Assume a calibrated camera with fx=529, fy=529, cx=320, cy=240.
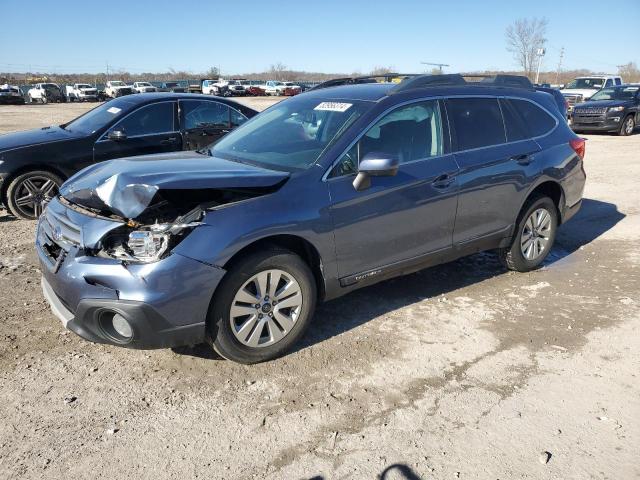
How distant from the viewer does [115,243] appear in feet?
10.3

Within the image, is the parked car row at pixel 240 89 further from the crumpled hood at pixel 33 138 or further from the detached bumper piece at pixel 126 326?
the detached bumper piece at pixel 126 326

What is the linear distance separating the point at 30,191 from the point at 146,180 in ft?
14.5

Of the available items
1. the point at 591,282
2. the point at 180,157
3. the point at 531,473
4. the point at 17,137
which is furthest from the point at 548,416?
the point at 17,137

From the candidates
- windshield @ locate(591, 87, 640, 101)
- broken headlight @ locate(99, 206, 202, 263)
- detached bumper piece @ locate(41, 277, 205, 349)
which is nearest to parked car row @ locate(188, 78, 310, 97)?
windshield @ locate(591, 87, 640, 101)

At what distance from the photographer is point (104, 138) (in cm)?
700

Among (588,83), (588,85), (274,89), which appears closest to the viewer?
(588,85)

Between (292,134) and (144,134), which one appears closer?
(292,134)

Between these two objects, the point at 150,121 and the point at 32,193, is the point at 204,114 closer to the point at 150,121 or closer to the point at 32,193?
Answer: the point at 150,121

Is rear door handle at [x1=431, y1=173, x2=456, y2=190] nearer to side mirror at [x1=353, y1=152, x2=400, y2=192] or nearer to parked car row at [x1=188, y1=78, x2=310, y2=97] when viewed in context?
side mirror at [x1=353, y1=152, x2=400, y2=192]

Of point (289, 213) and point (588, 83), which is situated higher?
point (588, 83)

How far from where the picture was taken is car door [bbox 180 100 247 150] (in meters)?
7.50

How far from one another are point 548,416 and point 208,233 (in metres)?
2.21

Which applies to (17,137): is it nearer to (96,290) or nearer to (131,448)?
(96,290)

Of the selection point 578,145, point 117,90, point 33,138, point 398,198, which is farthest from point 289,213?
point 117,90
